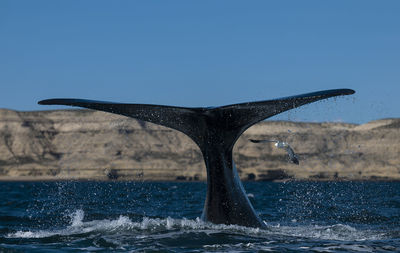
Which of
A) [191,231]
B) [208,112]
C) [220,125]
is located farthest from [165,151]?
[208,112]

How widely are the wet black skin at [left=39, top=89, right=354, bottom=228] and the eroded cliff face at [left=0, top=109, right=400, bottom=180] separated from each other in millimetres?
96374

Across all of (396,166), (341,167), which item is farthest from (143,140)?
(396,166)

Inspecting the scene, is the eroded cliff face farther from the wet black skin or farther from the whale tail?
the whale tail

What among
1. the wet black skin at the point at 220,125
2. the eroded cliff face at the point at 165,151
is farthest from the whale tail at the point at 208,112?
the eroded cliff face at the point at 165,151

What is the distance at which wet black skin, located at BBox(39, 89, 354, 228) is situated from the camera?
8.14 meters

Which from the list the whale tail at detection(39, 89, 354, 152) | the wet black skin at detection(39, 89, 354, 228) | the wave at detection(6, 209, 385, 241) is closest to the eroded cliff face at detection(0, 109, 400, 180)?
the wave at detection(6, 209, 385, 241)

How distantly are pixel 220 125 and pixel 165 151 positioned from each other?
105 meters

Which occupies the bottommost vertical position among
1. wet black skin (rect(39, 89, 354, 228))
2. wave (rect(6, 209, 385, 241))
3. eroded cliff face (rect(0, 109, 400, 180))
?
wave (rect(6, 209, 385, 241))

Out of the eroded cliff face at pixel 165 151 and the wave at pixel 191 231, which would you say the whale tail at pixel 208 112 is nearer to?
the wave at pixel 191 231

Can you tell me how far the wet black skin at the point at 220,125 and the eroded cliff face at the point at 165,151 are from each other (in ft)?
316

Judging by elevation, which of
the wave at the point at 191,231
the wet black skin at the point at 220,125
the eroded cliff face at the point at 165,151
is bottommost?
the wave at the point at 191,231

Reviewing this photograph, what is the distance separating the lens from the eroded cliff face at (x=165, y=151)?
356 ft

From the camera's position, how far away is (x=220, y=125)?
28.8 feet

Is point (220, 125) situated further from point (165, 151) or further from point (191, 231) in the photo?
point (165, 151)
